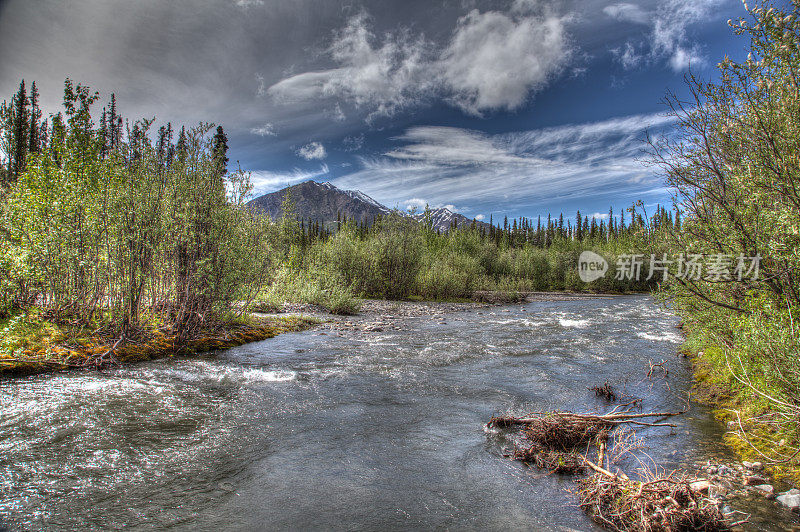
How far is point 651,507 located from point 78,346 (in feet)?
49.4

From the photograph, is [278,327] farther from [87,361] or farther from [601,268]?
[601,268]

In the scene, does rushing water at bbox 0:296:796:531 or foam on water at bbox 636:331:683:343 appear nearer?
rushing water at bbox 0:296:796:531

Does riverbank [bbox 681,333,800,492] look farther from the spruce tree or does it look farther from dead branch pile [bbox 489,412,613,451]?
the spruce tree

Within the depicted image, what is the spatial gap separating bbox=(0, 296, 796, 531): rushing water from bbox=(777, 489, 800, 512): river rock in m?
1.42

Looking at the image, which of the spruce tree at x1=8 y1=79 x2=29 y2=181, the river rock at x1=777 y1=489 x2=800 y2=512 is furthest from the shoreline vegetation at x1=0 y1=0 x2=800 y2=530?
the spruce tree at x1=8 y1=79 x2=29 y2=181

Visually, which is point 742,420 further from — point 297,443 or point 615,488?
point 297,443

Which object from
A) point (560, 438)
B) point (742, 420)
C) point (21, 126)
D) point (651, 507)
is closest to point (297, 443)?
point (560, 438)

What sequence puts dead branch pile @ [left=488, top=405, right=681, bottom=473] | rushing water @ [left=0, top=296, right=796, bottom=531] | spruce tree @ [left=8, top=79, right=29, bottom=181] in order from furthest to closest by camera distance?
spruce tree @ [left=8, top=79, right=29, bottom=181] < dead branch pile @ [left=488, top=405, right=681, bottom=473] < rushing water @ [left=0, top=296, right=796, bottom=531]

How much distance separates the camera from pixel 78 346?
458 inches

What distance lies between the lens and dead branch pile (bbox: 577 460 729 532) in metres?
4.51

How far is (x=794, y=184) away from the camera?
6.25 metres

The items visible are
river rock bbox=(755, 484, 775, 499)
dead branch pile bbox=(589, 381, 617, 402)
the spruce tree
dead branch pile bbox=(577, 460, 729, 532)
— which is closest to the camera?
dead branch pile bbox=(577, 460, 729, 532)

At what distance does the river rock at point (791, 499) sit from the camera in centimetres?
524

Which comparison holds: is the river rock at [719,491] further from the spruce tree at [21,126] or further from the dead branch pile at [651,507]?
the spruce tree at [21,126]
